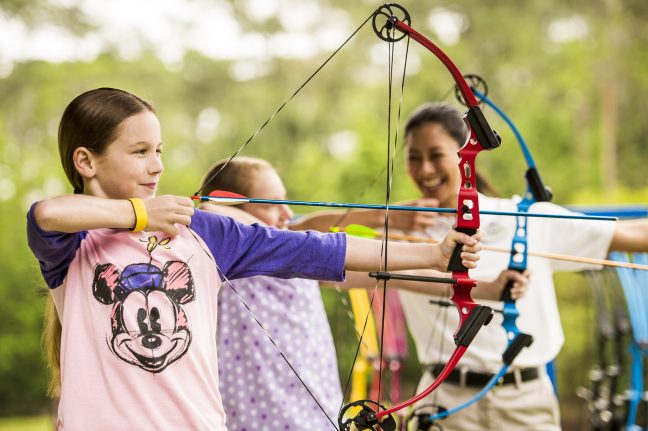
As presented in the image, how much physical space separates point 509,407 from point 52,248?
5.25 ft

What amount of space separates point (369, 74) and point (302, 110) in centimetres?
153

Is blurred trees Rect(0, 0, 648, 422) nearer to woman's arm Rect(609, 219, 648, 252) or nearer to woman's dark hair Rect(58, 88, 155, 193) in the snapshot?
woman's arm Rect(609, 219, 648, 252)

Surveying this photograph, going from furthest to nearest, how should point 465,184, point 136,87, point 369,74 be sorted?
point 369,74
point 136,87
point 465,184

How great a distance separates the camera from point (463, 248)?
1646 millimetres

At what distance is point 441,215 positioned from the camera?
2814 millimetres

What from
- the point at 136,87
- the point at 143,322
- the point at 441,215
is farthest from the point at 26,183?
the point at 143,322

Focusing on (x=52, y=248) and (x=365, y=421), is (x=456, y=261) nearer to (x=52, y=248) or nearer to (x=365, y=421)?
(x=365, y=421)

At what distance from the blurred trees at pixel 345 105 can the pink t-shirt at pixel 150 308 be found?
18.4ft

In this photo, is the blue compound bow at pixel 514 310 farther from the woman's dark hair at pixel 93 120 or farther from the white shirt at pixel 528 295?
the woman's dark hair at pixel 93 120

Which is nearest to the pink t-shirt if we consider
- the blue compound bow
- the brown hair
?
the brown hair

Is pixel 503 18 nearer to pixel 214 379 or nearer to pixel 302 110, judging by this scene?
pixel 302 110

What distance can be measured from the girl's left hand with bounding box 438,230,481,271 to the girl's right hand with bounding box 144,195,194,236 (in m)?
0.53

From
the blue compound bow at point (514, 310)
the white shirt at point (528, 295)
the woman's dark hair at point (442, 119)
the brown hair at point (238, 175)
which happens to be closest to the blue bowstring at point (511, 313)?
the blue compound bow at point (514, 310)

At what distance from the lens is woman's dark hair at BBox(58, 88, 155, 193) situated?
1708mm
